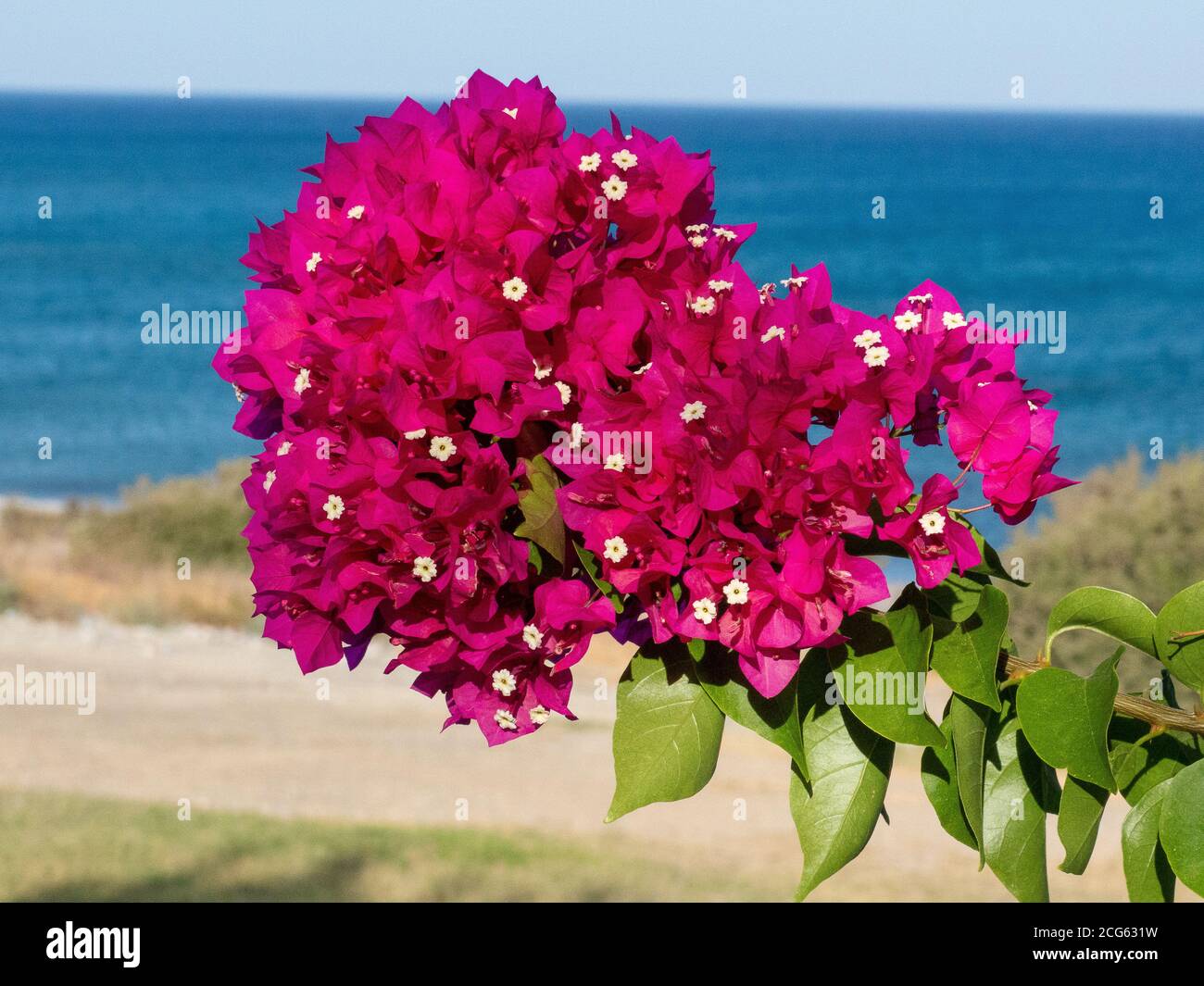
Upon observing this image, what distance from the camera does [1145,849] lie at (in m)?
1.27

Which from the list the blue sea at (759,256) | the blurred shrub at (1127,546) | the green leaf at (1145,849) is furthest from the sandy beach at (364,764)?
the blue sea at (759,256)

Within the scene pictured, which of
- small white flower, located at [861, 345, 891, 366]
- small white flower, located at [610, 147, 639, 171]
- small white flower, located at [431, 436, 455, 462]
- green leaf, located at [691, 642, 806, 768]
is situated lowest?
green leaf, located at [691, 642, 806, 768]

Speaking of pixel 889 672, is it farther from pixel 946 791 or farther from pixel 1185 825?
pixel 1185 825

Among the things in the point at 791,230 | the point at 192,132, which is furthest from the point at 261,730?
the point at 192,132

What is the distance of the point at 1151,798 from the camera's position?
1276mm

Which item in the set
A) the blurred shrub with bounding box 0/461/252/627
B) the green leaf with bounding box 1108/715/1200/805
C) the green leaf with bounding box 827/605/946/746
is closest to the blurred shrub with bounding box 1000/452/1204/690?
the blurred shrub with bounding box 0/461/252/627

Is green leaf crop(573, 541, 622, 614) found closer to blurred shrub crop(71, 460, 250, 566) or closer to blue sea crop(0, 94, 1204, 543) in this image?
blurred shrub crop(71, 460, 250, 566)

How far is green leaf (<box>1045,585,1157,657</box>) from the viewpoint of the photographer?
4.12ft

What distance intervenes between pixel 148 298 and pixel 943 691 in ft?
72.0

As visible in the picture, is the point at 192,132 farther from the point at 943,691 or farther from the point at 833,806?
the point at 833,806

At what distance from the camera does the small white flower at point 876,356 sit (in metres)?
1.06

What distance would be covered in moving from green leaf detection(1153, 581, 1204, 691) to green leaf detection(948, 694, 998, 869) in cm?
22

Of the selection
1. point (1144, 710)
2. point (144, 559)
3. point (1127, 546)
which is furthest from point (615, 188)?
point (144, 559)

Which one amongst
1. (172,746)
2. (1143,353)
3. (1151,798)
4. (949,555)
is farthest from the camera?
(1143,353)
